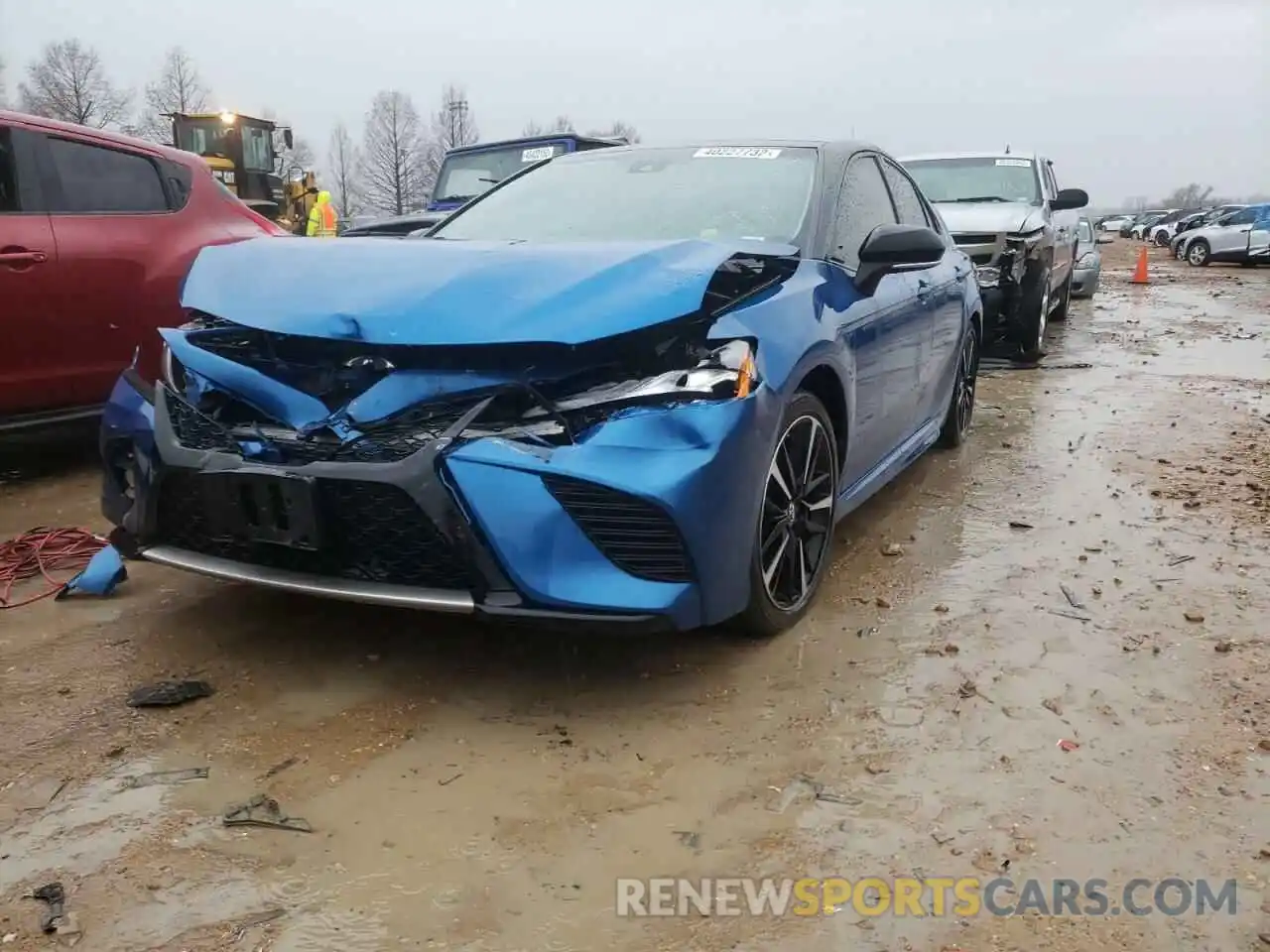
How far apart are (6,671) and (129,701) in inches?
18.9

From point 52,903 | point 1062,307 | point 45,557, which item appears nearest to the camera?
point 52,903

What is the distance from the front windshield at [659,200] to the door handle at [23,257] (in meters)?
1.81

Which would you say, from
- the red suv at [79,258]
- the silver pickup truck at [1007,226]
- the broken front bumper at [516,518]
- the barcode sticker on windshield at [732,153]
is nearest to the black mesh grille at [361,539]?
the broken front bumper at [516,518]

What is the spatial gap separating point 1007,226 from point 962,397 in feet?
10.6

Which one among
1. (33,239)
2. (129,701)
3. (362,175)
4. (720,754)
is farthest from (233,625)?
(362,175)

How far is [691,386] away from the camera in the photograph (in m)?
2.66

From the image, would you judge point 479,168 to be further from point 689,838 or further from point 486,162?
point 689,838

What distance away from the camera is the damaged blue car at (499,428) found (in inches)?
98.9

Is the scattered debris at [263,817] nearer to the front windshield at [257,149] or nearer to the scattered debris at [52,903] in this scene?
the scattered debris at [52,903]

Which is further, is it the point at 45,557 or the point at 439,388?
the point at 45,557

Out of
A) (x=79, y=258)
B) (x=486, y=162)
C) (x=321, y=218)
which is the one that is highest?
(x=486, y=162)

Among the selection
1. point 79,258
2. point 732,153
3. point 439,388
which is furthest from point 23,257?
point 732,153

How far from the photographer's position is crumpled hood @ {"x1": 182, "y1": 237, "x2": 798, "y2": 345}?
8.56 feet

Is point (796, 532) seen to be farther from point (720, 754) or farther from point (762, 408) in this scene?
point (720, 754)
